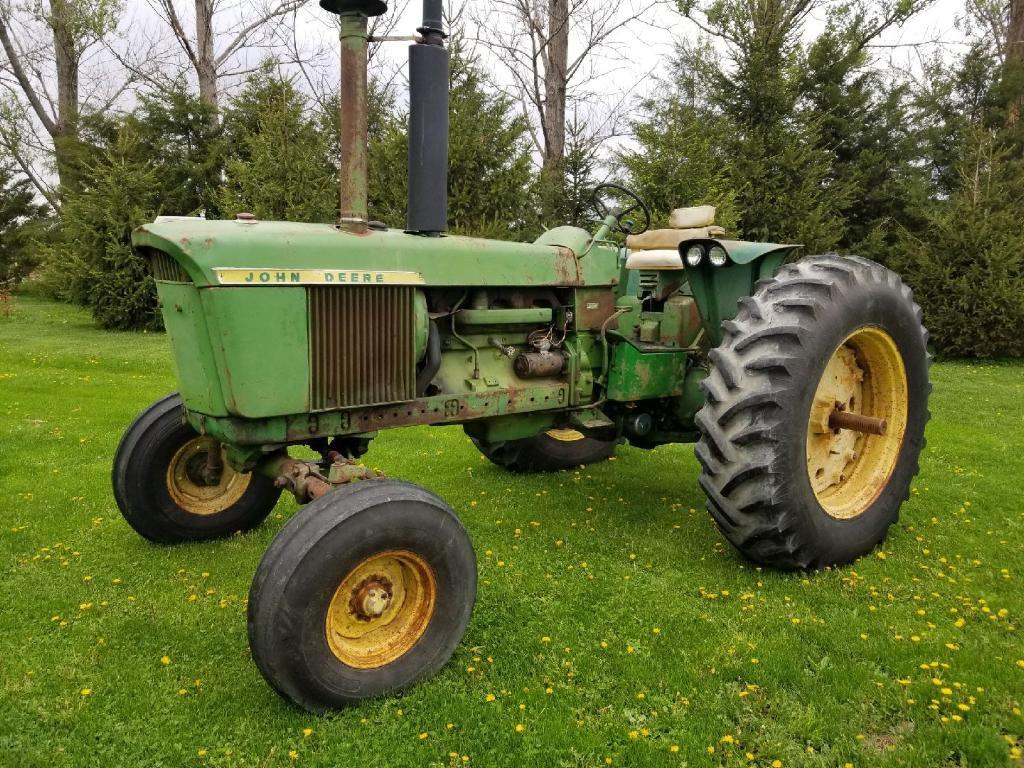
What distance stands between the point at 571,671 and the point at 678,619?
0.59 meters

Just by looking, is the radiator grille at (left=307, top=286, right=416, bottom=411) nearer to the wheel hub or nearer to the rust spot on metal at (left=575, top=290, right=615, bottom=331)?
the wheel hub

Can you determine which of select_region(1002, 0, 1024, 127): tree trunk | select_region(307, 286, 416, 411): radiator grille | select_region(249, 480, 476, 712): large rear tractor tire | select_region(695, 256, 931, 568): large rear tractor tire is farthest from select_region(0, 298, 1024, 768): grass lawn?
select_region(1002, 0, 1024, 127): tree trunk

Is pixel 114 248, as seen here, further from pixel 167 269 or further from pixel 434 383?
pixel 434 383

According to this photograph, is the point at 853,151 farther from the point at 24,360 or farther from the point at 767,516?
the point at 24,360

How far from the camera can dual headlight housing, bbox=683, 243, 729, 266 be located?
12.2 feet

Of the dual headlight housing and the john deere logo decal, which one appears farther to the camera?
the dual headlight housing

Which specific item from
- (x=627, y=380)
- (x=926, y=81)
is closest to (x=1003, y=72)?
(x=926, y=81)

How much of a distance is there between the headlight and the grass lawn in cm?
142

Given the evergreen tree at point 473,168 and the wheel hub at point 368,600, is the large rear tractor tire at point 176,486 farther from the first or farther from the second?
the evergreen tree at point 473,168

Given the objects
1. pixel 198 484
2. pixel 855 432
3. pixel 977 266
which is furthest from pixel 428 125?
pixel 977 266

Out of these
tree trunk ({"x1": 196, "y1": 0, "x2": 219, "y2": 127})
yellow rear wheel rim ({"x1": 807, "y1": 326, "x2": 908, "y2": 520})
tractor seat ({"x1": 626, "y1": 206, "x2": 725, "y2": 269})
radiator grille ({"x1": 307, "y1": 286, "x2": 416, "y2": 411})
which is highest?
tree trunk ({"x1": 196, "y1": 0, "x2": 219, "y2": 127})

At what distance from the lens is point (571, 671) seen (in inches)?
107

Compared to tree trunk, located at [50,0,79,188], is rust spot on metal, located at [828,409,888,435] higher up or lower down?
lower down

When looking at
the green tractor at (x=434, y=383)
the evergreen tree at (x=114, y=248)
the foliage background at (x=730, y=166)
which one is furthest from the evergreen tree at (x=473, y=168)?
the green tractor at (x=434, y=383)
